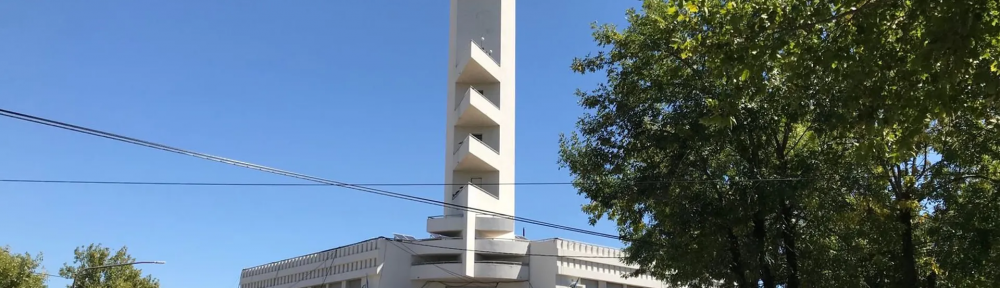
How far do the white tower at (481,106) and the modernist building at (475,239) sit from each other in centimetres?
5

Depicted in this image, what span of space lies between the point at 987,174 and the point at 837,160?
3.73 meters

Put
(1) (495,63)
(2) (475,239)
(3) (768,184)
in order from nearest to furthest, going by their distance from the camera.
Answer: (3) (768,184)
(2) (475,239)
(1) (495,63)

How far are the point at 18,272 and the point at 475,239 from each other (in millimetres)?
21945

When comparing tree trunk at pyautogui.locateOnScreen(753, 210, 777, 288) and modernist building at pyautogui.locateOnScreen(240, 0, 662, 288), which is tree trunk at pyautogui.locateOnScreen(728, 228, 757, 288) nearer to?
tree trunk at pyautogui.locateOnScreen(753, 210, 777, 288)

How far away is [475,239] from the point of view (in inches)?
1310

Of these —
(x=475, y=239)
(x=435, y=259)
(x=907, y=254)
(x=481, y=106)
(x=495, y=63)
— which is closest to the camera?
(x=907, y=254)

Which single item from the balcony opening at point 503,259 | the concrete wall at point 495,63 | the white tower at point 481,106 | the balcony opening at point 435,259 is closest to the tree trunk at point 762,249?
the balcony opening at point 503,259

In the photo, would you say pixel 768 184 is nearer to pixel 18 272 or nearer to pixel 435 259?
pixel 435 259

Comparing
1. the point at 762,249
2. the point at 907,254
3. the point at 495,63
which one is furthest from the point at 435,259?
the point at 907,254

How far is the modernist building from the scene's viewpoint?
109 ft

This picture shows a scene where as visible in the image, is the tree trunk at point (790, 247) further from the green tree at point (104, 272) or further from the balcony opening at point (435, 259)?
the green tree at point (104, 272)

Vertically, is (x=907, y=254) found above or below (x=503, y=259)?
below

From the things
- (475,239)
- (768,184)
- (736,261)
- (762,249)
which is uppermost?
(475,239)

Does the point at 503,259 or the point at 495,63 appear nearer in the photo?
the point at 503,259
